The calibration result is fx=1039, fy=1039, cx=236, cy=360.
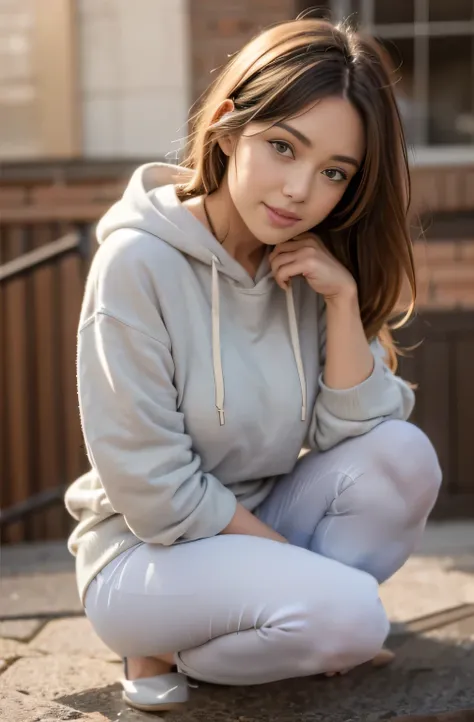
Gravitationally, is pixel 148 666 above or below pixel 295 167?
below

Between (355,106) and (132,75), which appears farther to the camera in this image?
(132,75)

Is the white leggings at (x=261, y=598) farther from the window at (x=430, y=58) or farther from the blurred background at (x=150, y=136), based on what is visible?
the window at (x=430, y=58)

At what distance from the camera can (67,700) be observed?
7.53 ft

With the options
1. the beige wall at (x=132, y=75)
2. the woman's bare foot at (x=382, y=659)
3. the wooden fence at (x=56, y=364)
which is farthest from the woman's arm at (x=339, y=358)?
the beige wall at (x=132, y=75)

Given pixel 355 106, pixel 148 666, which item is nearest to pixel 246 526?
pixel 148 666

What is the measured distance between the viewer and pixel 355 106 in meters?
2.04

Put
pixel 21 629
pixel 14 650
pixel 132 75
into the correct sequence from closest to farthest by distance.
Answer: pixel 14 650
pixel 21 629
pixel 132 75

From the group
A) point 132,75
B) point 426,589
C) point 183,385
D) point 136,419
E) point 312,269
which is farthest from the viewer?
point 132,75

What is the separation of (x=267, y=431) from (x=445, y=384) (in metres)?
2.89

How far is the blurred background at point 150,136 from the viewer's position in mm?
4891

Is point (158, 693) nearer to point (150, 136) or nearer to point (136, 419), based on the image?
point (136, 419)

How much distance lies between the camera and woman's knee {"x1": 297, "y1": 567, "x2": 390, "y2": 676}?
2.03 m

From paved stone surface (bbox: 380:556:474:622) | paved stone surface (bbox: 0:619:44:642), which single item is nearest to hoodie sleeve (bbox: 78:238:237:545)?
paved stone surface (bbox: 0:619:44:642)

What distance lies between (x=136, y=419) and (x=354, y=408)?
1.78 ft
